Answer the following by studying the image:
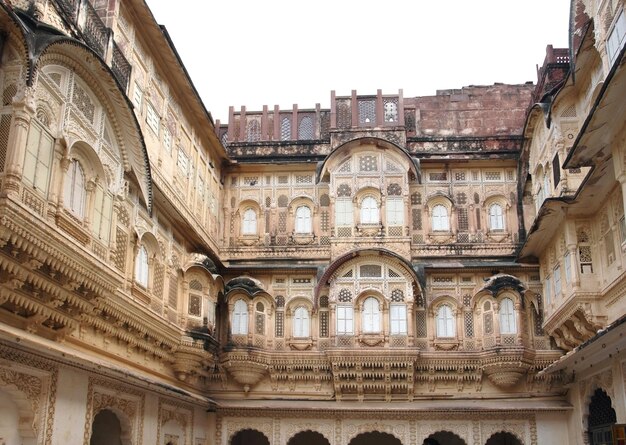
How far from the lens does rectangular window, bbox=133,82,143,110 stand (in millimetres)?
14695

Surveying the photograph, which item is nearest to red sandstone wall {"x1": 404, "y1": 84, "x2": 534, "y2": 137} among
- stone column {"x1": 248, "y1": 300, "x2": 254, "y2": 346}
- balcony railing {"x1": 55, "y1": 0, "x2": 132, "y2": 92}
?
stone column {"x1": 248, "y1": 300, "x2": 254, "y2": 346}

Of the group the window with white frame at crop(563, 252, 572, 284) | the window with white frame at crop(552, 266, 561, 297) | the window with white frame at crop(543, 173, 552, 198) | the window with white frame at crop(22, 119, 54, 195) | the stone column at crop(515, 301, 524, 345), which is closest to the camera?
the window with white frame at crop(22, 119, 54, 195)

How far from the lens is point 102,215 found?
1234 centimetres

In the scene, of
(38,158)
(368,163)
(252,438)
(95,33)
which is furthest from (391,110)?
(38,158)

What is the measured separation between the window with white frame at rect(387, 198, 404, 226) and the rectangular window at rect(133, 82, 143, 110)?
7.86 m

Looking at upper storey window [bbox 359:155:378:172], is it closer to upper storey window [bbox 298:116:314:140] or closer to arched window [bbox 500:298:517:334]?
upper storey window [bbox 298:116:314:140]

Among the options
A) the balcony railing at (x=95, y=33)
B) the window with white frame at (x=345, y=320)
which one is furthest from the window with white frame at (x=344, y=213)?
the balcony railing at (x=95, y=33)

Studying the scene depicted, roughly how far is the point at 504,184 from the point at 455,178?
1.34 meters

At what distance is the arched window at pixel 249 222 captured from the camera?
69.1ft

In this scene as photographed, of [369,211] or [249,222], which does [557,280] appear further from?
[249,222]

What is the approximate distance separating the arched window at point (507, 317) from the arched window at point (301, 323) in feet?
16.3

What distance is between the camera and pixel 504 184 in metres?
20.8

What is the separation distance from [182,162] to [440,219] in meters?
7.37

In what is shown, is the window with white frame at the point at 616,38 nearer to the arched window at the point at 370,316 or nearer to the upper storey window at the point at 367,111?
the arched window at the point at 370,316
